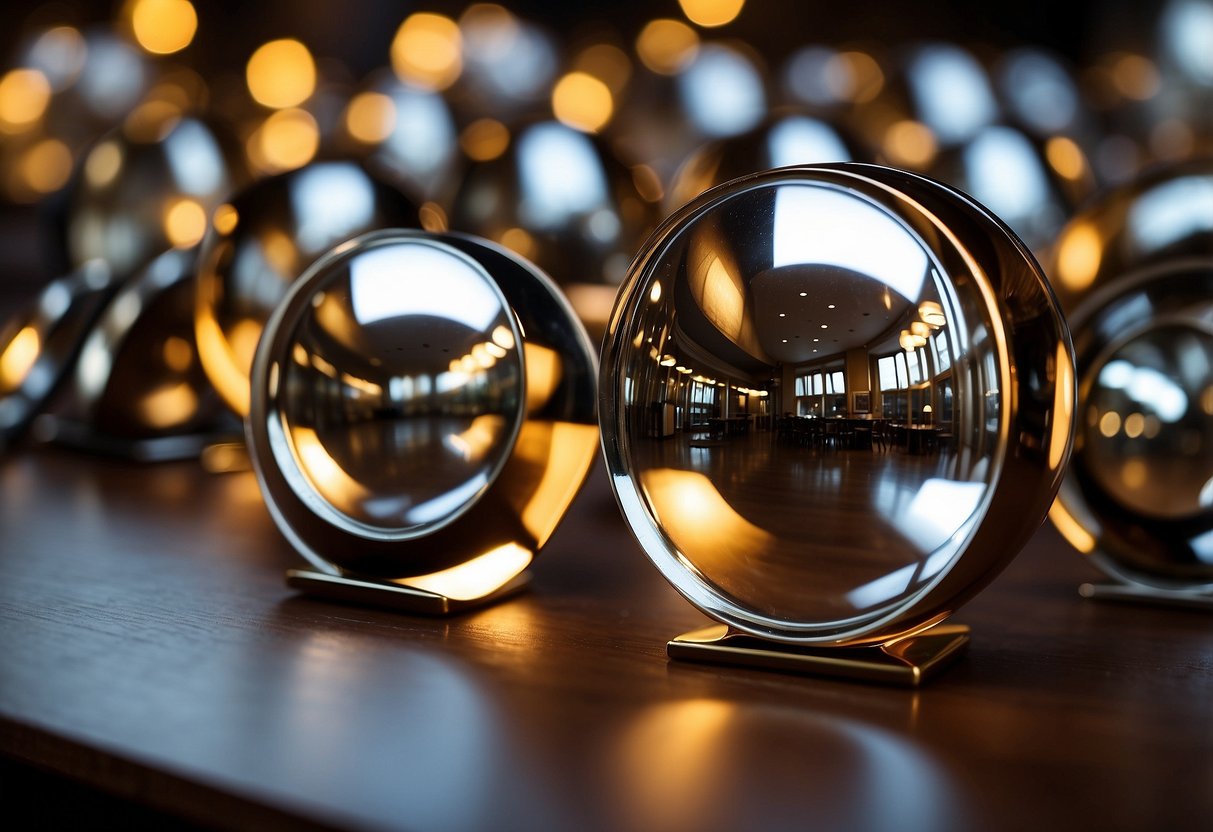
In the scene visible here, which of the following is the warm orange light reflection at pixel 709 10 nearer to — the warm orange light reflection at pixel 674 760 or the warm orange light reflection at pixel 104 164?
the warm orange light reflection at pixel 104 164

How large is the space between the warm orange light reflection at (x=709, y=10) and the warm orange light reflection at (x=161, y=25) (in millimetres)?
749

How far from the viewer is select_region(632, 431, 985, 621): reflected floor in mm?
412

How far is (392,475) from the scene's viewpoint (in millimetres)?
514

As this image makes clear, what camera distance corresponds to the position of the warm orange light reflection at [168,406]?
2.95ft

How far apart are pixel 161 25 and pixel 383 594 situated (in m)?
1.47

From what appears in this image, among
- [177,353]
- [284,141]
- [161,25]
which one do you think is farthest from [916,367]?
[161,25]

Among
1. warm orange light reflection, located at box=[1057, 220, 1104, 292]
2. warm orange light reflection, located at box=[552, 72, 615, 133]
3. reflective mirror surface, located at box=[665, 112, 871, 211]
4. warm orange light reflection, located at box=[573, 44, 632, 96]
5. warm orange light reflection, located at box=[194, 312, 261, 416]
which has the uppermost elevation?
warm orange light reflection, located at box=[573, 44, 632, 96]

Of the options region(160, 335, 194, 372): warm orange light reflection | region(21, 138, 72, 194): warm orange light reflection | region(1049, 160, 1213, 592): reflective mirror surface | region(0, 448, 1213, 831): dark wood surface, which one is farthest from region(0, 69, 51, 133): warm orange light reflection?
region(1049, 160, 1213, 592): reflective mirror surface

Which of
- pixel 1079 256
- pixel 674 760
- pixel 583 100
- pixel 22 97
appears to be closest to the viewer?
pixel 674 760

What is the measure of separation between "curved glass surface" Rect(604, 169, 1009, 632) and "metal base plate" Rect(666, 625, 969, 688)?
11 mm

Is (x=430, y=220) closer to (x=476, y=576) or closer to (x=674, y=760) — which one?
(x=476, y=576)

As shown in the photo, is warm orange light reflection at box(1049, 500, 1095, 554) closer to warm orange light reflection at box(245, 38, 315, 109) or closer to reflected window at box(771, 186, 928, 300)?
reflected window at box(771, 186, 928, 300)

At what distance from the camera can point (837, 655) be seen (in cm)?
44

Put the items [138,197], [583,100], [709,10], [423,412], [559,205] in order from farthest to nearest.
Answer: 1. [709,10]
2. [583,100]
3. [138,197]
4. [559,205]
5. [423,412]
